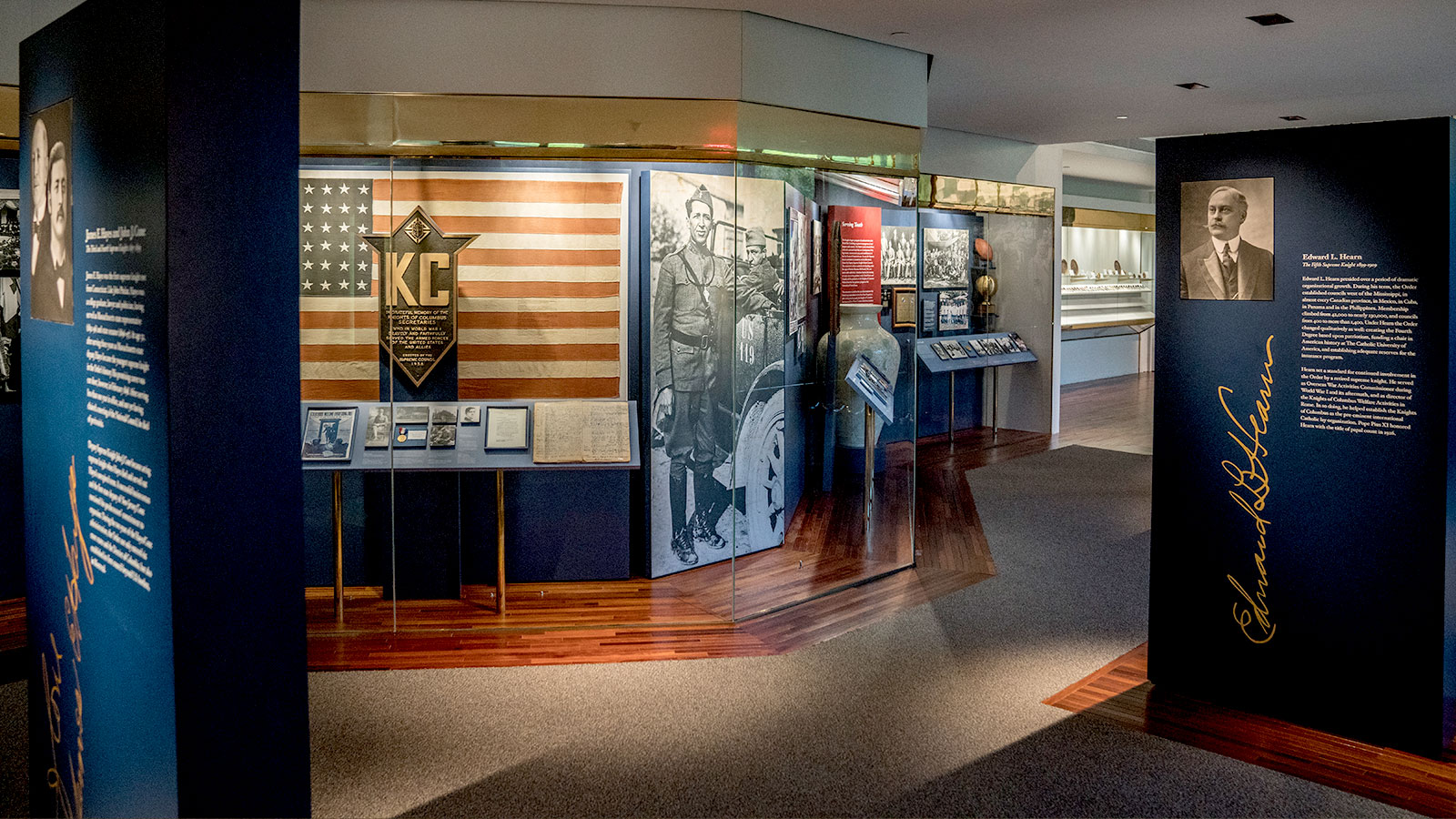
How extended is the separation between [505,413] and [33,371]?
2.60 meters

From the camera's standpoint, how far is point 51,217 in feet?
8.66

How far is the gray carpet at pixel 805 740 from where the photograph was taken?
3.37m

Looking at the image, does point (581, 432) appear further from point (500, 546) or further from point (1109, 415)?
point (1109, 415)

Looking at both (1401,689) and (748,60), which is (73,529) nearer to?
(748,60)

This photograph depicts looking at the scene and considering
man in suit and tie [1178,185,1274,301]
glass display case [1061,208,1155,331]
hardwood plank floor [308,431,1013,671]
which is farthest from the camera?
glass display case [1061,208,1155,331]

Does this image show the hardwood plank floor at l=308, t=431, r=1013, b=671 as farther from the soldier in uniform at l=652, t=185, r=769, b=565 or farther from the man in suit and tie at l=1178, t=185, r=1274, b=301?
the man in suit and tie at l=1178, t=185, r=1274, b=301

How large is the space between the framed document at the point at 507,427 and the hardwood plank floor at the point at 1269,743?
262 cm

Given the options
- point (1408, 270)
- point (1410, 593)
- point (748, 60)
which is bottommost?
point (1410, 593)

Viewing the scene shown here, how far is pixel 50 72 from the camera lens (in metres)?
2.63

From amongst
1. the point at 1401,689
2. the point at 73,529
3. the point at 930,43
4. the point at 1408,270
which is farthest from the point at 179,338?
the point at 930,43

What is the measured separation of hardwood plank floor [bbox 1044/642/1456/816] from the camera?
3465 mm
